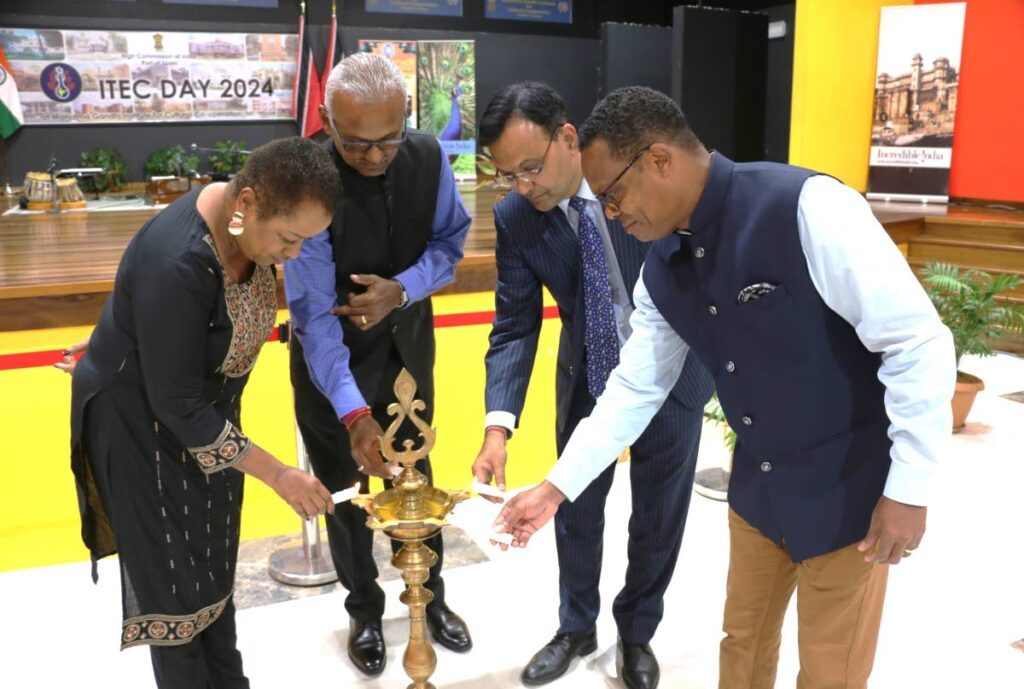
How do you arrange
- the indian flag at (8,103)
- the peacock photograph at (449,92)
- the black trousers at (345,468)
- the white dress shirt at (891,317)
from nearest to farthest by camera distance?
the white dress shirt at (891,317)
the black trousers at (345,468)
the indian flag at (8,103)
the peacock photograph at (449,92)

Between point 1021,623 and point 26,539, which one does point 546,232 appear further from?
point 26,539

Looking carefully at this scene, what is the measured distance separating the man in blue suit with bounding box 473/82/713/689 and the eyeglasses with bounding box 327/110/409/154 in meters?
0.20

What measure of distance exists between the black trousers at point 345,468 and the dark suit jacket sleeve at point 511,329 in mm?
306

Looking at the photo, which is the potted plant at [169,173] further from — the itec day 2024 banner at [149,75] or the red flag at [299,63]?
the red flag at [299,63]

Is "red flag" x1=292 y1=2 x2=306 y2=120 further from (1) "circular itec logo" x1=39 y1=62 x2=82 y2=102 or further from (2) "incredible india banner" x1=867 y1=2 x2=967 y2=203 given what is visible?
(2) "incredible india banner" x1=867 y1=2 x2=967 y2=203

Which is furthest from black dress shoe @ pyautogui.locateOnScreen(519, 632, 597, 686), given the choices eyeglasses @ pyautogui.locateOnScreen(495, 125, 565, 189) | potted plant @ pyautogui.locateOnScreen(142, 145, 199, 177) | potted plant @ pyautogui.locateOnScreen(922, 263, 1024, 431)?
potted plant @ pyautogui.locateOnScreen(142, 145, 199, 177)

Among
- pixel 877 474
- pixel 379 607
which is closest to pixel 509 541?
pixel 877 474

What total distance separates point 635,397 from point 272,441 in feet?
7.09

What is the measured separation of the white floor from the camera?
7.77ft

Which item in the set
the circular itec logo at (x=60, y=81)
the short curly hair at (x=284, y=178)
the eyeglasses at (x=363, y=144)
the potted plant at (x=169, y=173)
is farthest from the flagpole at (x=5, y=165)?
the short curly hair at (x=284, y=178)

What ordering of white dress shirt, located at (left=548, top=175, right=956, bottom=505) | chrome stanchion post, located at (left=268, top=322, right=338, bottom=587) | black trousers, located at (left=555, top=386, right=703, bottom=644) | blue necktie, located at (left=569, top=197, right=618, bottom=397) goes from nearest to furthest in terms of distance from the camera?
white dress shirt, located at (left=548, top=175, right=956, bottom=505) < blue necktie, located at (left=569, top=197, right=618, bottom=397) < black trousers, located at (left=555, top=386, right=703, bottom=644) < chrome stanchion post, located at (left=268, top=322, right=338, bottom=587)

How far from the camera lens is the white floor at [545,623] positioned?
7.77 feet

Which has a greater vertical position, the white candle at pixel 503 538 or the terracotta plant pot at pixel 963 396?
the white candle at pixel 503 538

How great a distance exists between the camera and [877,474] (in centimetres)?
142
